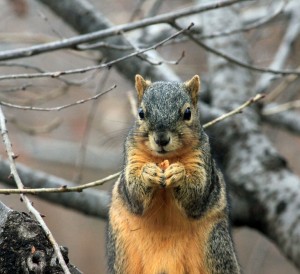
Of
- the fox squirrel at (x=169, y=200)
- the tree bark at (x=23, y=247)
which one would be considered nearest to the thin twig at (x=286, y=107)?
the fox squirrel at (x=169, y=200)

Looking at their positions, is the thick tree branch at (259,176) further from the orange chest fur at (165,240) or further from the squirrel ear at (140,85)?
the squirrel ear at (140,85)

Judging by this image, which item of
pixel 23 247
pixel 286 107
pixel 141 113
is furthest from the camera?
pixel 286 107

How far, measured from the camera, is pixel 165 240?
3.35 m

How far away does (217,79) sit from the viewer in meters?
6.12

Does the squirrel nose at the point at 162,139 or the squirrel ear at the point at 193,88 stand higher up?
the squirrel ear at the point at 193,88

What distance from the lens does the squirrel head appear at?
318 centimetres

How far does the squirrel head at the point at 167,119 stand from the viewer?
3182mm

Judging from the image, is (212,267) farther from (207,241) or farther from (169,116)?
(169,116)

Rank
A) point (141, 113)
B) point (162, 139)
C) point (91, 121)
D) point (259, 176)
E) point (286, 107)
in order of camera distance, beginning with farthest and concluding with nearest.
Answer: point (91, 121)
point (286, 107)
point (259, 176)
point (141, 113)
point (162, 139)

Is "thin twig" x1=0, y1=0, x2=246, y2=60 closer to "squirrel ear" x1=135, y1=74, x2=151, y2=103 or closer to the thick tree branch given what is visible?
"squirrel ear" x1=135, y1=74, x2=151, y2=103

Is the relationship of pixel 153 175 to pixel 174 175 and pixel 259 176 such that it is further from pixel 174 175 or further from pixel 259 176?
pixel 259 176

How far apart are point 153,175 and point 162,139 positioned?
180mm

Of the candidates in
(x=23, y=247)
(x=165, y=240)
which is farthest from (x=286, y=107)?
(x=23, y=247)

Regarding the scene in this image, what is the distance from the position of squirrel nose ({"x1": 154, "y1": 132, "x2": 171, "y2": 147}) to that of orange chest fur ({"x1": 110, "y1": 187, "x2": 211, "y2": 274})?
30 centimetres
